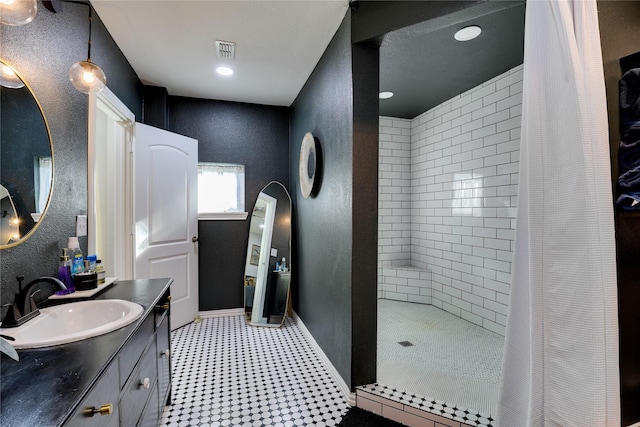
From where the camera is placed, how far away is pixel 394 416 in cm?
167

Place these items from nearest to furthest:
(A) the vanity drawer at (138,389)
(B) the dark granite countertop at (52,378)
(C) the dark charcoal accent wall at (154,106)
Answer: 1. (B) the dark granite countertop at (52,378)
2. (A) the vanity drawer at (138,389)
3. (C) the dark charcoal accent wall at (154,106)

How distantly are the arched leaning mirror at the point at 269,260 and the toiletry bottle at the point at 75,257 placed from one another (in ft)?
5.97

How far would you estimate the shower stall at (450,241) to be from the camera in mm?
2096

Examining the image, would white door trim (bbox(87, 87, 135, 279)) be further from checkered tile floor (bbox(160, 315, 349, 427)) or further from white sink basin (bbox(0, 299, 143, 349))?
checkered tile floor (bbox(160, 315, 349, 427))

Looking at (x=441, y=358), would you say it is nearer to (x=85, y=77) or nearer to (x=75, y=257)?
(x=75, y=257)

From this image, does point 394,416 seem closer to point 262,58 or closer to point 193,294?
point 193,294

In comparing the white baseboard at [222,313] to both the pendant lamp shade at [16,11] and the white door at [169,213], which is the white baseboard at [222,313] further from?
the pendant lamp shade at [16,11]

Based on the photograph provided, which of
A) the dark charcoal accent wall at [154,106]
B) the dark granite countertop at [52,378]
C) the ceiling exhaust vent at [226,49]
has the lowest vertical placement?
the dark granite countertop at [52,378]

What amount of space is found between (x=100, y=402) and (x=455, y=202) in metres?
3.12

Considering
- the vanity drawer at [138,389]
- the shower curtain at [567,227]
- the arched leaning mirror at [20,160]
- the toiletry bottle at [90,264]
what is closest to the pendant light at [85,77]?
the arched leaning mirror at [20,160]

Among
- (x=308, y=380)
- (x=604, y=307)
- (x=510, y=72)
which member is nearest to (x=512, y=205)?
(x=510, y=72)

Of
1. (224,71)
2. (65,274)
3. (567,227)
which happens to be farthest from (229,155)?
(567,227)

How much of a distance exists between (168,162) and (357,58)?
6.78 ft

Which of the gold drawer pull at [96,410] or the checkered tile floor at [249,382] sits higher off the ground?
the gold drawer pull at [96,410]
